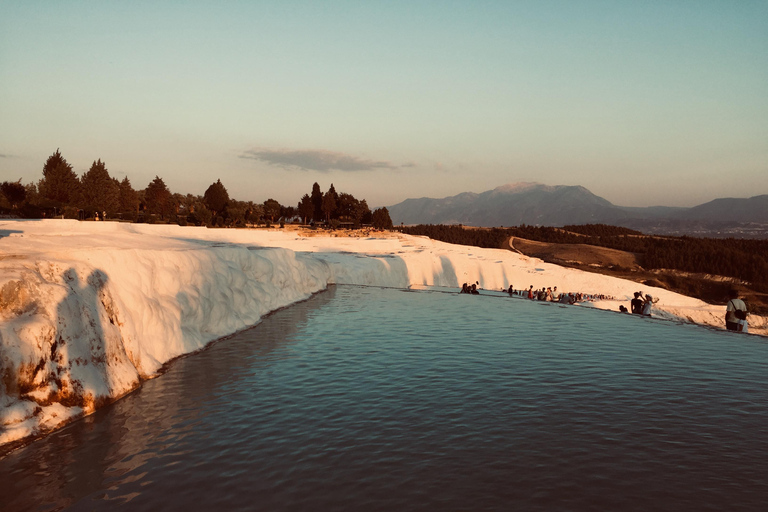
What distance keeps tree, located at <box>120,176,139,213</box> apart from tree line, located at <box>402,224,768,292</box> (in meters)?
102

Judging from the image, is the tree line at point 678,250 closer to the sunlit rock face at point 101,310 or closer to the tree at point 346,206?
the tree at point 346,206

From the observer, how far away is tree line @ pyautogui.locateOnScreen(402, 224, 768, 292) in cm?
12825

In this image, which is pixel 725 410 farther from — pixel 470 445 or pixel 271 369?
pixel 271 369

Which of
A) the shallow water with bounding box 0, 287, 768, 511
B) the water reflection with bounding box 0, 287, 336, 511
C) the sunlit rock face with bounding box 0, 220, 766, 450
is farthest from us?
the sunlit rock face with bounding box 0, 220, 766, 450

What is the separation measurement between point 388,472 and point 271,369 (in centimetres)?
896

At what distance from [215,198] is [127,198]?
735 inches

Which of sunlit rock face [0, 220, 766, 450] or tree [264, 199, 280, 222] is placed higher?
tree [264, 199, 280, 222]

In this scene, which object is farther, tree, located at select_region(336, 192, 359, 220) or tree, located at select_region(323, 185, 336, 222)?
tree, located at select_region(336, 192, 359, 220)

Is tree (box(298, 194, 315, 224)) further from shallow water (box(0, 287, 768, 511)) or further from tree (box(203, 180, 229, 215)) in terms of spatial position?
shallow water (box(0, 287, 768, 511))

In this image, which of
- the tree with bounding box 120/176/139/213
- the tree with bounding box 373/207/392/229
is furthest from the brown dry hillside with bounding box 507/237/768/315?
the tree with bounding box 120/176/139/213

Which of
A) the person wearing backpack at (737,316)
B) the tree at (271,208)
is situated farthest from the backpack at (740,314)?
the tree at (271,208)

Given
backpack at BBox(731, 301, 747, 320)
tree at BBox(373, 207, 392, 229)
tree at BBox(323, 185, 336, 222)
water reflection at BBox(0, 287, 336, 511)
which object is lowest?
water reflection at BBox(0, 287, 336, 511)

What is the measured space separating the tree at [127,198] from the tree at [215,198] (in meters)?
15.1

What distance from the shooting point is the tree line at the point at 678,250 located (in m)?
128
